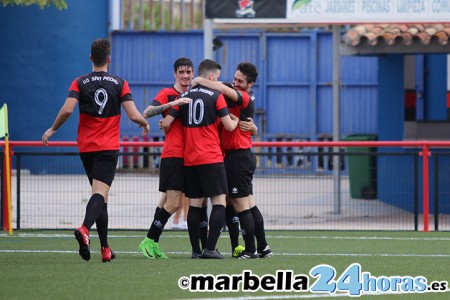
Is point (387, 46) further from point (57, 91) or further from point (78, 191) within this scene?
point (57, 91)

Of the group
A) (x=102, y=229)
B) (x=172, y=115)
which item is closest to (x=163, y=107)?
(x=172, y=115)

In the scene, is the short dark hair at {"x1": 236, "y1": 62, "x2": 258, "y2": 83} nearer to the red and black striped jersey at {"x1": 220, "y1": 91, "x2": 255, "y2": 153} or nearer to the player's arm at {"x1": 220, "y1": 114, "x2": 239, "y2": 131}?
the red and black striped jersey at {"x1": 220, "y1": 91, "x2": 255, "y2": 153}

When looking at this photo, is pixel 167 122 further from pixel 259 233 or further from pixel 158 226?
pixel 259 233

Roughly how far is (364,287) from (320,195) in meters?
7.87

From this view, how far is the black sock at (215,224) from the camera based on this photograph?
40.2 feet

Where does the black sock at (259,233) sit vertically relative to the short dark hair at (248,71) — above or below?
below

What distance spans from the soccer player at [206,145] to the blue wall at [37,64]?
690 inches

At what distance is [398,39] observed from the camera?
20406 millimetres

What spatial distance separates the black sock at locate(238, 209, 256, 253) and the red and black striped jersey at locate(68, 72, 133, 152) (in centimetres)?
159

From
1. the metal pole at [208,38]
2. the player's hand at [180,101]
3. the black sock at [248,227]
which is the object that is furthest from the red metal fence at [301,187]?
the player's hand at [180,101]

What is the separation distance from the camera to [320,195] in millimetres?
17812

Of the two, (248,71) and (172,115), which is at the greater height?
(248,71)

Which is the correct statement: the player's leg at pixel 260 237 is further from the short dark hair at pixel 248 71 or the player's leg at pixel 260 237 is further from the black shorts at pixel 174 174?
the short dark hair at pixel 248 71

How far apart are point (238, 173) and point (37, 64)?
58.3 feet
